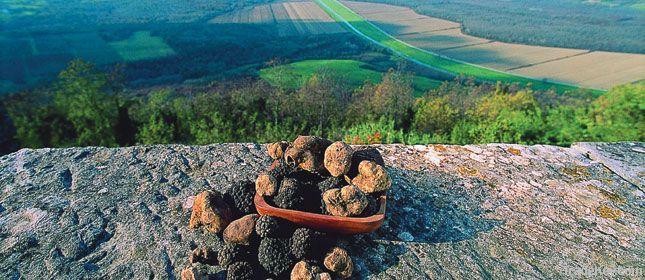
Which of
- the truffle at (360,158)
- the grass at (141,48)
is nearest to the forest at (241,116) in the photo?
the truffle at (360,158)

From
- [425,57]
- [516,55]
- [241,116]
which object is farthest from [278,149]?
[516,55]

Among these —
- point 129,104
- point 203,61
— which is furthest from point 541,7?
point 129,104

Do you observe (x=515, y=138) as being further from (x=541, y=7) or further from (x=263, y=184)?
(x=541, y=7)

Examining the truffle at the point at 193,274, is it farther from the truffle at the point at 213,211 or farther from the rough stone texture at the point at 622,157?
the rough stone texture at the point at 622,157

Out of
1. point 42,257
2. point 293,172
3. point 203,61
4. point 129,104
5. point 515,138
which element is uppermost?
point 293,172

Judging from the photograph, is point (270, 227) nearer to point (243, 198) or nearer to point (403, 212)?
point (243, 198)

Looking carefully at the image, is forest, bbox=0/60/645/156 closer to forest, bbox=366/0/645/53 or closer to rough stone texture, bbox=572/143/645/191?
rough stone texture, bbox=572/143/645/191

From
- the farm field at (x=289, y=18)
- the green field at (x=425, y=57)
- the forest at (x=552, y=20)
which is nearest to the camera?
the green field at (x=425, y=57)
